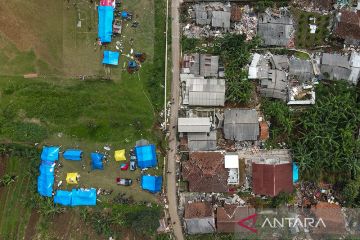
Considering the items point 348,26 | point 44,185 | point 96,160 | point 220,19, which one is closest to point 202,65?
point 220,19

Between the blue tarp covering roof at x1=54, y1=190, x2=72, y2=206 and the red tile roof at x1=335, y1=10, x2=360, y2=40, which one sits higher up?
the red tile roof at x1=335, y1=10, x2=360, y2=40

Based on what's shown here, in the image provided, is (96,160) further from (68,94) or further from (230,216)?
(230,216)

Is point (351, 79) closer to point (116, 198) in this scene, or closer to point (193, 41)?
point (193, 41)

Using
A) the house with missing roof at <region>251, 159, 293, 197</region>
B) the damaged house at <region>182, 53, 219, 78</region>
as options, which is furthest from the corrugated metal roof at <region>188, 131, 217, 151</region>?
the damaged house at <region>182, 53, 219, 78</region>

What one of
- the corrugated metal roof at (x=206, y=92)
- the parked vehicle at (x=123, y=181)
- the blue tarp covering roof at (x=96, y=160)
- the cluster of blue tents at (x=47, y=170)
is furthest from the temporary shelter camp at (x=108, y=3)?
the parked vehicle at (x=123, y=181)

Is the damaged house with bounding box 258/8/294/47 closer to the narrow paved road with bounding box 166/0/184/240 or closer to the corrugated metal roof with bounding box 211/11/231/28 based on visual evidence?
the corrugated metal roof with bounding box 211/11/231/28

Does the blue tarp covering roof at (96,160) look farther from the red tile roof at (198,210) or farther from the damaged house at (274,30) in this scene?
the damaged house at (274,30)
